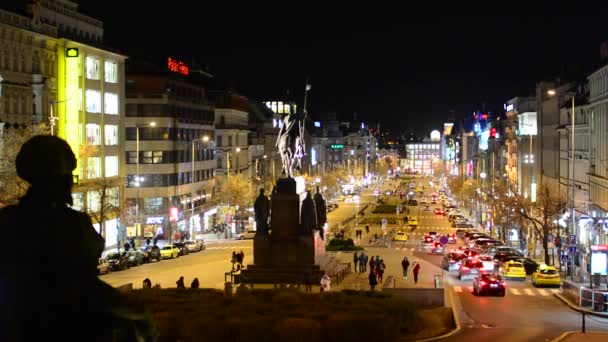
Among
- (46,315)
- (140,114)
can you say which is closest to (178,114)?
(140,114)

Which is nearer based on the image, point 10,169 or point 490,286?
point 490,286

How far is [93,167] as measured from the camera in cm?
8231

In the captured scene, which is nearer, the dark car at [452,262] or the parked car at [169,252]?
the dark car at [452,262]

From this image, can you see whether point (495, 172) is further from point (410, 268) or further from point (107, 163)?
point (410, 268)

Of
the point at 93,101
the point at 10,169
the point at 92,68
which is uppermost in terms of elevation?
the point at 92,68

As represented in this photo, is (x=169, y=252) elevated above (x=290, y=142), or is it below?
below

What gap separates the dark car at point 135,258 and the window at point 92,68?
20.9m

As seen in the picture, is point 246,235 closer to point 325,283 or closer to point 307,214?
point 307,214

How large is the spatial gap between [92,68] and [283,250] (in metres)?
42.4

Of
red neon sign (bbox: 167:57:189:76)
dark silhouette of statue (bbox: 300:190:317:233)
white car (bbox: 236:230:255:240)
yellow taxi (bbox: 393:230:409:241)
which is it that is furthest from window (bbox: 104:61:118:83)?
dark silhouette of statue (bbox: 300:190:317:233)

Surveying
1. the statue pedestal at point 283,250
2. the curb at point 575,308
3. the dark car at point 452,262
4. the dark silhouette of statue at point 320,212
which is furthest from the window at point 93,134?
the curb at point 575,308

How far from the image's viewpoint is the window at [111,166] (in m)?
86.1

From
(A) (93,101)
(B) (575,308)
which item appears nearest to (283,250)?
(B) (575,308)

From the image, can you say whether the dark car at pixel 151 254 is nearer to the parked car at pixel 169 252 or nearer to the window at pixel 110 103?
the parked car at pixel 169 252
